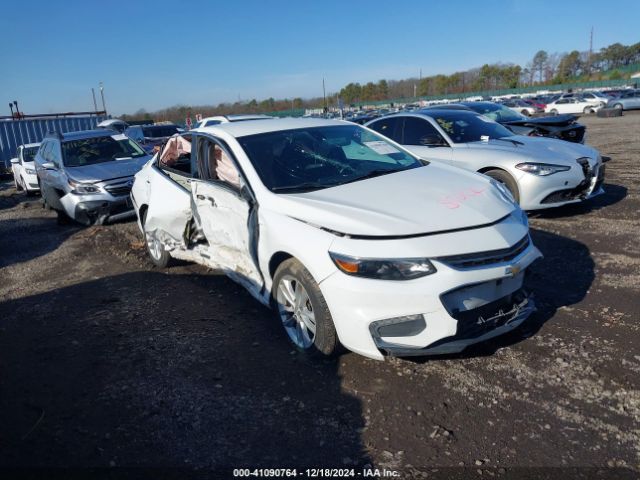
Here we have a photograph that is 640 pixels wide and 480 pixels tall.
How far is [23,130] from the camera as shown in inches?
915

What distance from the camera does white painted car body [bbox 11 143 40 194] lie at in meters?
14.3

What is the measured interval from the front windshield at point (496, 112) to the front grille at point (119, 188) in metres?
7.63

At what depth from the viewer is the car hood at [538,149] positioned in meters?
6.73

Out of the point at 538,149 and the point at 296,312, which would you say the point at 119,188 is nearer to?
the point at 296,312

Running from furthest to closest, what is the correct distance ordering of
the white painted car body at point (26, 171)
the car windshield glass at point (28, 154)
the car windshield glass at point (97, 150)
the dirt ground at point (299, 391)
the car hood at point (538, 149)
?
the car windshield glass at point (28, 154), the white painted car body at point (26, 171), the car windshield glass at point (97, 150), the car hood at point (538, 149), the dirt ground at point (299, 391)

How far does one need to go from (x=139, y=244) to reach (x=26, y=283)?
1.73m

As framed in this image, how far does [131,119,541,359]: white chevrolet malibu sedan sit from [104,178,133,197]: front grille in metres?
4.23

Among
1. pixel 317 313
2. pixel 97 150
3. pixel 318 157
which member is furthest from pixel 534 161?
pixel 97 150

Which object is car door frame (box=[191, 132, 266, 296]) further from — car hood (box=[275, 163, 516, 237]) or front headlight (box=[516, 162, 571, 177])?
front headlight (box=[516, 162, 571, 177])

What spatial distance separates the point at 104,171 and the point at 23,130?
17.7 m

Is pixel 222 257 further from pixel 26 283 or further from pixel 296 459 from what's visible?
pixel 26 283

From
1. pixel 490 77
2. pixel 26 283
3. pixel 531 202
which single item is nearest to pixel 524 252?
pixel 531 202

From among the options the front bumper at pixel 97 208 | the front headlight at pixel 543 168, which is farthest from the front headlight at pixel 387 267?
the front bumper at pixel 97 208

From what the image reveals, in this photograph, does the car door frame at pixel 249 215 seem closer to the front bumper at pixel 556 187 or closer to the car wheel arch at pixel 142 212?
the car wheel arch at pixel 142 212
